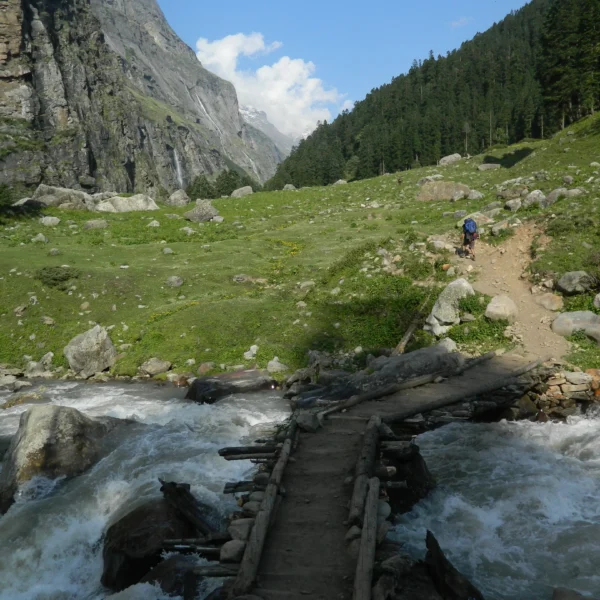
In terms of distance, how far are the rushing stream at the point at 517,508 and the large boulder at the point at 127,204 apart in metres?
54.0

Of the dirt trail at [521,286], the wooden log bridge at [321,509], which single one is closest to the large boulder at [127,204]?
the dirt trail at [521,286]

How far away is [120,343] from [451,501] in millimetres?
20590

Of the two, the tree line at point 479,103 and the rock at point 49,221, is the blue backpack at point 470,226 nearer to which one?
the rock at point 49,221

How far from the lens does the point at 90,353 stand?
25.8 metres

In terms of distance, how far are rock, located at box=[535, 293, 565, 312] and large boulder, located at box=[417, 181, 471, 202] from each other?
2528cm

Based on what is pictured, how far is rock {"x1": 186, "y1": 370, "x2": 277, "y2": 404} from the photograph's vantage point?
20.5 m

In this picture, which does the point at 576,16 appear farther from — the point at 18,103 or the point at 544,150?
the point at 18,103

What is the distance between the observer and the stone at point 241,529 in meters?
9.19

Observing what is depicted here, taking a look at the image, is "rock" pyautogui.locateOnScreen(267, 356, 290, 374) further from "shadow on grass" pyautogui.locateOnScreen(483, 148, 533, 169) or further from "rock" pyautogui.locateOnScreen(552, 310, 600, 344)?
"shadow on grass" pyautogui.locateOnScreen(483, 148, 533, 169)

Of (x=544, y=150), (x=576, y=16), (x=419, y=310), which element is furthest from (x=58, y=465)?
(x=576, y=16)

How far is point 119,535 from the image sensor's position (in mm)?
11133

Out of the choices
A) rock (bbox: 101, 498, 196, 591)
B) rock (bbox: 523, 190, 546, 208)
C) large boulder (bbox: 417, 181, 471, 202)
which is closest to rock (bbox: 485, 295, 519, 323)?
rock (bbox: 523, 190, 546, 208)

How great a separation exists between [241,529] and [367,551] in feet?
8.33

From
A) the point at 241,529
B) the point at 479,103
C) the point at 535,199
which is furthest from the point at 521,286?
the point at 479,103
